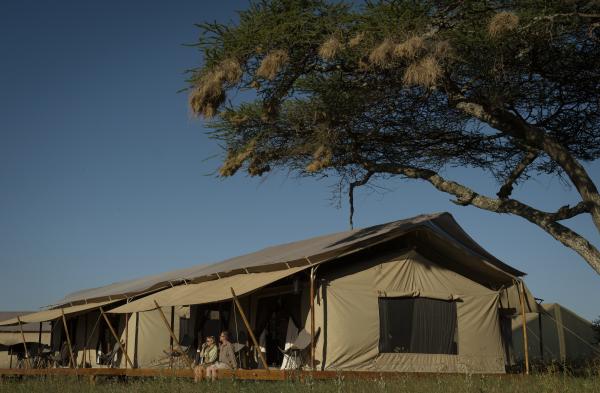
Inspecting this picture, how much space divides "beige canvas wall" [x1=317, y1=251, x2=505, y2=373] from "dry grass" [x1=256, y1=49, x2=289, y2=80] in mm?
3312

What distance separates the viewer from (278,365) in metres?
12.6

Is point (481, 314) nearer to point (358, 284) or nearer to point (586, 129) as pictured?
point (358, 284)

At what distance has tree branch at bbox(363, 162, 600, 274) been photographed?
10.6m

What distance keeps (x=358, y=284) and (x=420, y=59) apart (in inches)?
150

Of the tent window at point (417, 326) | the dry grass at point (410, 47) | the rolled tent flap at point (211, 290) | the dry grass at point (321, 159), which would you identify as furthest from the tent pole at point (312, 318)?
the dry grass at point (410, 47)

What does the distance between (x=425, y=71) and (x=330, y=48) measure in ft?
4.36

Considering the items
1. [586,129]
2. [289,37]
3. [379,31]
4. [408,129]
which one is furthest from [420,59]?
[586,129]

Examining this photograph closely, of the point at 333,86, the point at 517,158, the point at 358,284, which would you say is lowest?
the point at 358,284

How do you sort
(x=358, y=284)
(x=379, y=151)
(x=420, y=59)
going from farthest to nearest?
(x=379, y=151) < (x=358, y=284) < (x=420, y=59)

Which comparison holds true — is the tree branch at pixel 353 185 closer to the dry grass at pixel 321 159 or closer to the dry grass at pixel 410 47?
the dry grass at pixel 321 159

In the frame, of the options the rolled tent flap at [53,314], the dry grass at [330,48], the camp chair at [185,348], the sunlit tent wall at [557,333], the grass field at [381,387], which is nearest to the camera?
the grass field at [381,387]

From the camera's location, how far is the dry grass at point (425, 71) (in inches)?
374

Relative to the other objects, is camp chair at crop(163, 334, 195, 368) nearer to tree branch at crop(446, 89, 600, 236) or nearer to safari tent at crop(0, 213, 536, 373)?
safari tent at crop(0, 213, 536, 373)

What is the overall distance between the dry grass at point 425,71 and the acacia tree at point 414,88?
20 millimetres
